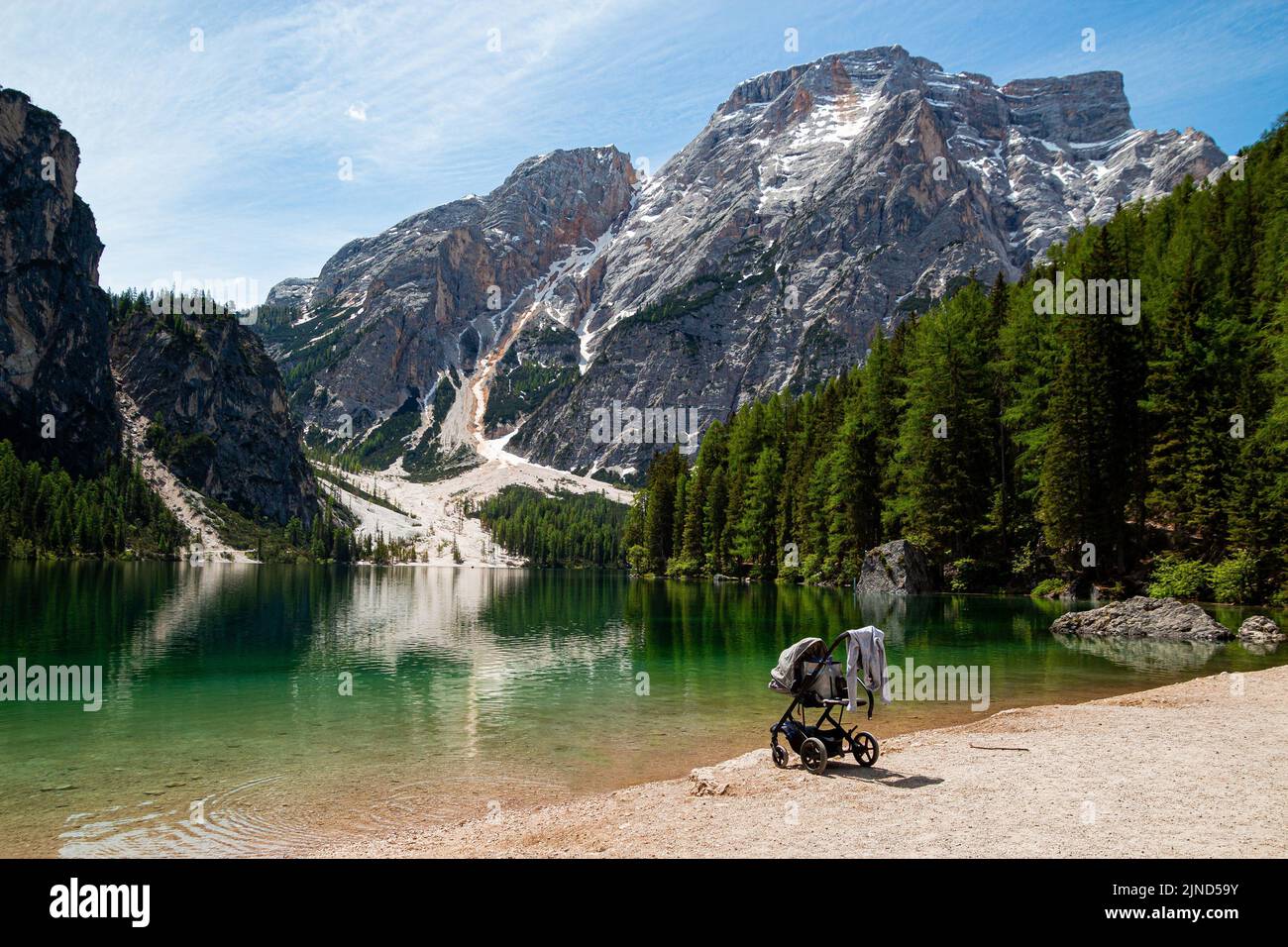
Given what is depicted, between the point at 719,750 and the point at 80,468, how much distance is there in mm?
221841

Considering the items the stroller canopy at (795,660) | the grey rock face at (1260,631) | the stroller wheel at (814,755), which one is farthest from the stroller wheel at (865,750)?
the grey rock face at (1260,631)

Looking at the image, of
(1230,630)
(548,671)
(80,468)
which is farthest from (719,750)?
(80,468)

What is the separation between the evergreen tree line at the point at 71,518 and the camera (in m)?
146

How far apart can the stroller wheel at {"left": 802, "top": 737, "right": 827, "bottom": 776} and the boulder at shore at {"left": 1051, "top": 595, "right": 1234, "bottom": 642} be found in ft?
84.8

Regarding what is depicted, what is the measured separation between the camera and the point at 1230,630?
105 ft

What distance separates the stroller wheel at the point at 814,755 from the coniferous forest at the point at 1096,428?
34882mm

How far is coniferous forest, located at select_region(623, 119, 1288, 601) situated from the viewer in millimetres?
42531

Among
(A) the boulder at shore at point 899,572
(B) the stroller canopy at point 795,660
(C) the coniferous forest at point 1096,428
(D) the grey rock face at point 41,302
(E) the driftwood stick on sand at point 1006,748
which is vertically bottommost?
(A) the boulder at shore at point 899,572

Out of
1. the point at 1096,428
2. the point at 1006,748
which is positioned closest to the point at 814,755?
the point at 1006,748

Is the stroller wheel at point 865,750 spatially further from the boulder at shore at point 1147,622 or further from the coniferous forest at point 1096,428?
the coniferous forest at point 1096,428

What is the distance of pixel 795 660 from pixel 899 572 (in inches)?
1999

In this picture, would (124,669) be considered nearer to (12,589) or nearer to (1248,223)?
(12,589)

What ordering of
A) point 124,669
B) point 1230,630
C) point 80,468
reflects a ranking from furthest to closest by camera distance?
point 80,468 < point 1230,630 < point 124,669

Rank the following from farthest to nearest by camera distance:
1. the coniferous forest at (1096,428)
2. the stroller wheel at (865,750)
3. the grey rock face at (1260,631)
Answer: the coniferous forest at (1096,428)
the grey rock face at (1260,631)
the stroller wheel at (865,750)
